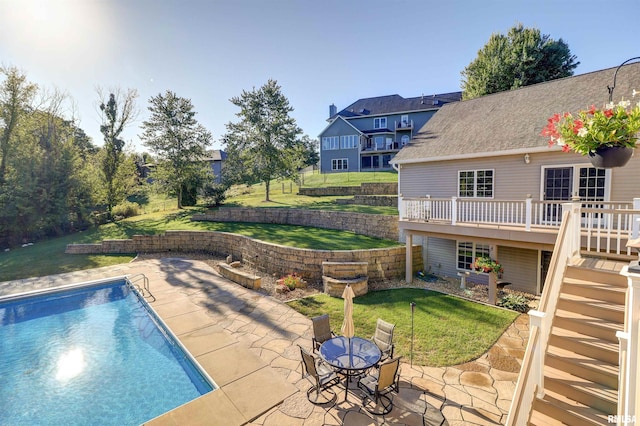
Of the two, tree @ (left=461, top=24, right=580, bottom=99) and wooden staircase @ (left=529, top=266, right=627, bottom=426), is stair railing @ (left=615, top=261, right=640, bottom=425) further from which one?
tree @ (left=461, top=24, right=580, bottom=99)

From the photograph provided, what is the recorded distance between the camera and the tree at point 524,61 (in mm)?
24656

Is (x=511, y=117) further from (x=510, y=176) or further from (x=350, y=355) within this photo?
→ (x=350, y=355)

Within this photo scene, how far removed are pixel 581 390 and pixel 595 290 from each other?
75.0 inches

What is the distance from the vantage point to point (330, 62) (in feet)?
52.3

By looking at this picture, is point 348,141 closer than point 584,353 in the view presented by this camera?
No

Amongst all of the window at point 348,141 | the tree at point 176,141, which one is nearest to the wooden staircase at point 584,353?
the tree at point 176,141

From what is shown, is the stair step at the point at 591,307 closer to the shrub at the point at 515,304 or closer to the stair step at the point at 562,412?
the stair step at the point at 562,412

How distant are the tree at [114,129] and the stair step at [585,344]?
91.3 ft

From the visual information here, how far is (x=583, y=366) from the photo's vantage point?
14.0 feet

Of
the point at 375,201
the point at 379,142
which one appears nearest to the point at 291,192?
the point at 375,201

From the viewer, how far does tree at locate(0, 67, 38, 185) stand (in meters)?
18.7

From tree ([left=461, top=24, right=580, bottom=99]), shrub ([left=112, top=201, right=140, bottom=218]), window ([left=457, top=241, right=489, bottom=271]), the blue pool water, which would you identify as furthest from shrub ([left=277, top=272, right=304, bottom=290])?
tree ([left=461, top=24, right=580, bottom=99])

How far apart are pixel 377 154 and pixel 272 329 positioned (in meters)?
30.5

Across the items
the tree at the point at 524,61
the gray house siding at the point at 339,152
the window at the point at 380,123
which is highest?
the tree at the point at 524,61
